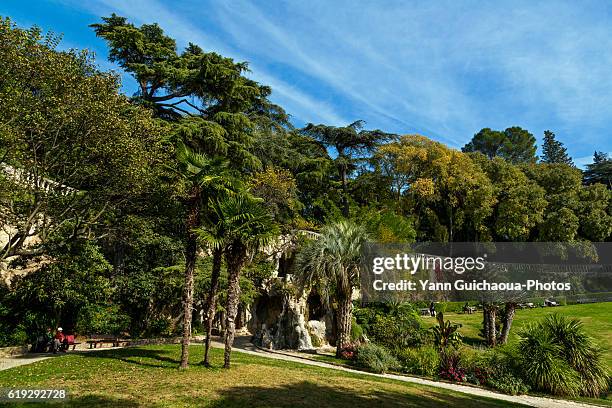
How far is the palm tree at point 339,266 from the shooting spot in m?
22.2

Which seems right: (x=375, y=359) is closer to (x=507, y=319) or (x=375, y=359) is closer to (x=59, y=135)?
(x=507, y=319)

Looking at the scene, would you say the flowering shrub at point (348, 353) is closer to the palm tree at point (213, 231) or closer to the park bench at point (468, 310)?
the palm tree at point (213, 231)

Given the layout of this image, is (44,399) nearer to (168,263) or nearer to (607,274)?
(168,263)

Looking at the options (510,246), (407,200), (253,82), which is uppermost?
(253,82)

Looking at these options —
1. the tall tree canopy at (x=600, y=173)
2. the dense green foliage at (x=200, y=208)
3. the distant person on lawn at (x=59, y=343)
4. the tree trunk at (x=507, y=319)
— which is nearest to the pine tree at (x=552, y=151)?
the tall tree canopy at (x=600, y=173)

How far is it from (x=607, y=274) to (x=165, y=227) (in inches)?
1899

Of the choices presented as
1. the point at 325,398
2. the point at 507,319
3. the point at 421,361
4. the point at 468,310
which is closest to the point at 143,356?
the point at 325,398

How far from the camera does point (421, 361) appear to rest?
19.5 meters

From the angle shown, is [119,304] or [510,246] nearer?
[119,304]

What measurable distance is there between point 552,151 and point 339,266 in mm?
90100

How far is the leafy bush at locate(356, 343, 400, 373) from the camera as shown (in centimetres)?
1930

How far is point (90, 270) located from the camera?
20562 millimetres

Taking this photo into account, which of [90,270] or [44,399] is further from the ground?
[90,270]

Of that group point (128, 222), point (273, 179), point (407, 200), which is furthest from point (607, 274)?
point (128, 222)
